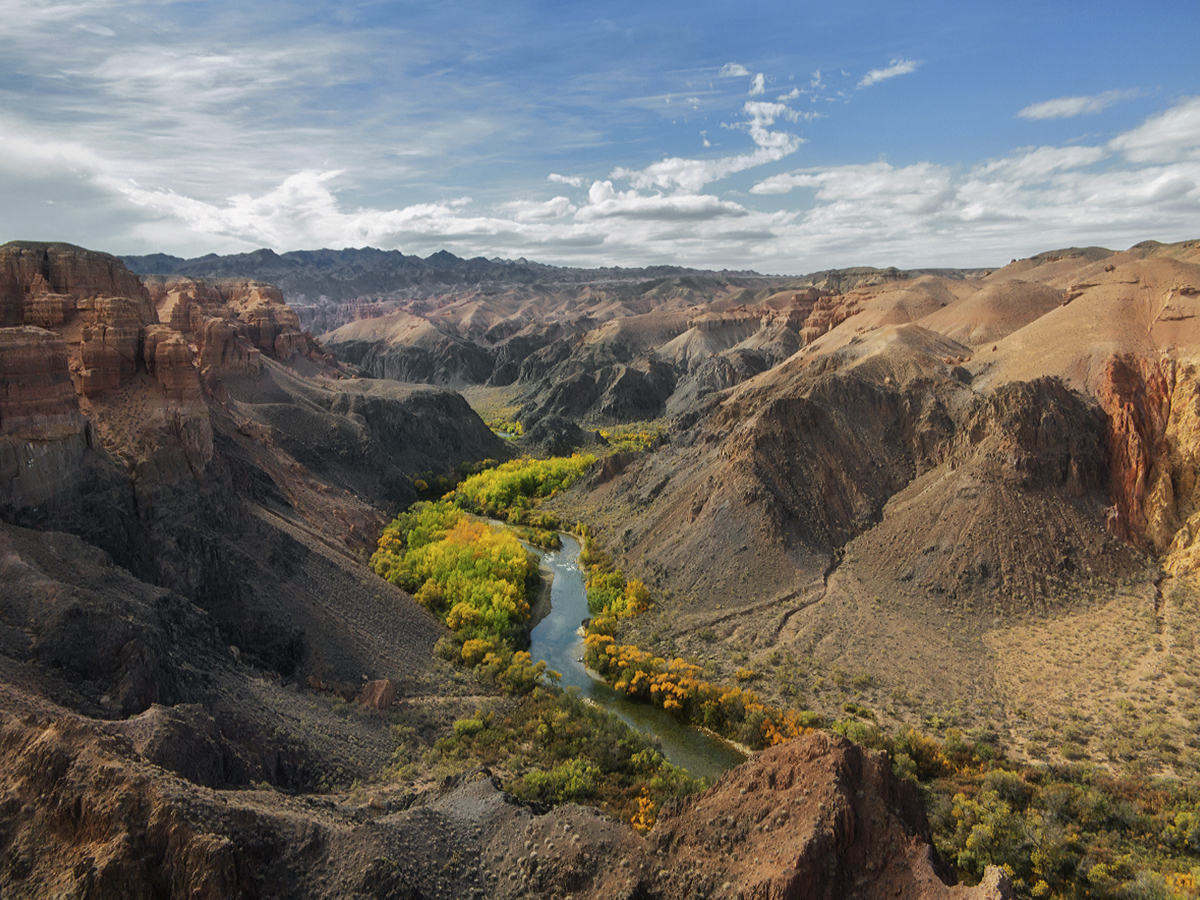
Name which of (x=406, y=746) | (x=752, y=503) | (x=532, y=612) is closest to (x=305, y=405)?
(x=532, y=612)

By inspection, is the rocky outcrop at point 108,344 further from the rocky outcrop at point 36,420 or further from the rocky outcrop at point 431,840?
the rocky outcrop at point 431,840

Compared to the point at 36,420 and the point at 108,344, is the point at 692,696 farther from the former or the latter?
the point at 108,344

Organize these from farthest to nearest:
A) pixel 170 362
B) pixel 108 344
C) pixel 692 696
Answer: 1. pixel 170 362
2. pixel 108 344
3. pixel 692 696

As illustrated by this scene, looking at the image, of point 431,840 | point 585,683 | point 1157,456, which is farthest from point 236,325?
point 1157,456

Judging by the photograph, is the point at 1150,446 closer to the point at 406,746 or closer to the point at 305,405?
the point at 406,746

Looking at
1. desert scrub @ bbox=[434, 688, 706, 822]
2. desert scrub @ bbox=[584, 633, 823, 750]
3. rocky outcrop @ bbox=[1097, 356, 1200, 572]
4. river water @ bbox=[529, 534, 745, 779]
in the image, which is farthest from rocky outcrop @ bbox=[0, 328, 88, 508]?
rocky outcrop @ bbox=[1097, 356, 1200, 572]

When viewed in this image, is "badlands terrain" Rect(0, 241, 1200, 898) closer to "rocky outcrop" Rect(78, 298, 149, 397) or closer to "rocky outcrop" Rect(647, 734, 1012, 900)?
"rocky outcrop" Rect(647, 734, 1012, 900)

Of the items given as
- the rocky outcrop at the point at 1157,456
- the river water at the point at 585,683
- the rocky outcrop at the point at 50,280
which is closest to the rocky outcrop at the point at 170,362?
the rocky outcrop at the point at 50,280
